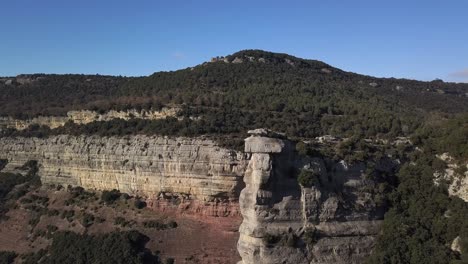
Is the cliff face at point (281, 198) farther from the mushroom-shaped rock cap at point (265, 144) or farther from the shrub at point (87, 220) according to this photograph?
the shrub at point (87, 220)

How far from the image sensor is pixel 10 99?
81.0m

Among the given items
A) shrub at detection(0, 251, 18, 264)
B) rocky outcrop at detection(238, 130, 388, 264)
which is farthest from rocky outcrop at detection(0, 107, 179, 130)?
rocky outcrop at detection(238, 130, 388, 264)

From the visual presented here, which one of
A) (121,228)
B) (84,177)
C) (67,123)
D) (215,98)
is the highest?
(215,98)

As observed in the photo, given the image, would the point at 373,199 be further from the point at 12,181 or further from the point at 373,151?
the point at 12,181

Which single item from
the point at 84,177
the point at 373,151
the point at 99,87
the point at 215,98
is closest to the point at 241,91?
the point at 215,98

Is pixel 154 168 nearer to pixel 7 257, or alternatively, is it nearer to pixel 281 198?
pixel 281 198

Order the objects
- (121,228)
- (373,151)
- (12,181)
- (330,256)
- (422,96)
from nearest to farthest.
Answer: (330,256)
(373,151)
(121,228)
(12,181)
(422,96)

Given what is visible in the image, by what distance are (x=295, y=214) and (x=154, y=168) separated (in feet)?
45.7

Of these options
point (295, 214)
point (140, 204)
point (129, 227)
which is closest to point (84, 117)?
point (140, 204)

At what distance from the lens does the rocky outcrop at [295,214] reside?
29.9 m

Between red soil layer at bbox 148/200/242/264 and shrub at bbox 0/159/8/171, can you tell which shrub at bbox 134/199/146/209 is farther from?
shrub at bbox 0/159/8/171

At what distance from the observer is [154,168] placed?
4012cm

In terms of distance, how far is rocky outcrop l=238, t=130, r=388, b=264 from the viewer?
2994 centimetres

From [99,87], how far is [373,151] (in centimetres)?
6185
